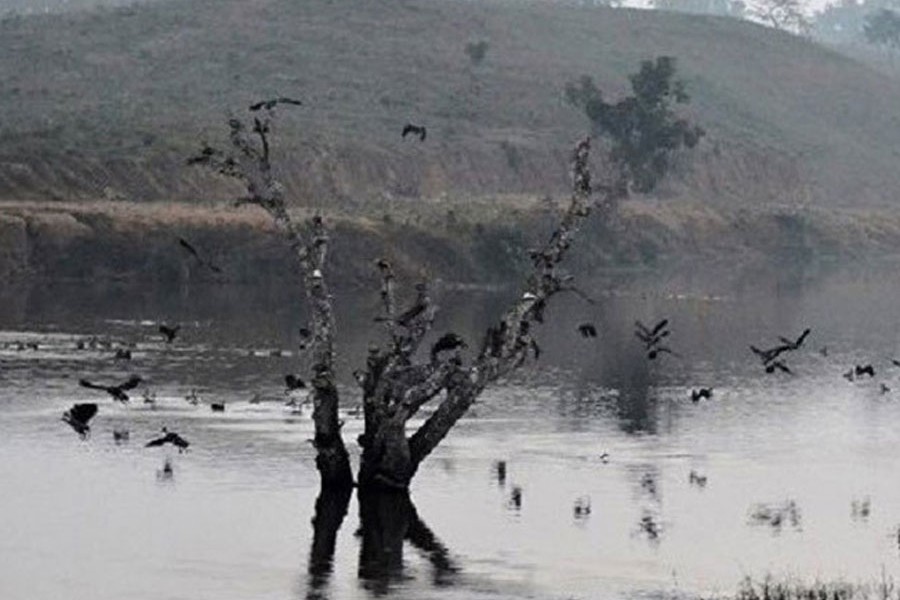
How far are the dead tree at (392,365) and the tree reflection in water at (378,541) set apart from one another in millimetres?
880

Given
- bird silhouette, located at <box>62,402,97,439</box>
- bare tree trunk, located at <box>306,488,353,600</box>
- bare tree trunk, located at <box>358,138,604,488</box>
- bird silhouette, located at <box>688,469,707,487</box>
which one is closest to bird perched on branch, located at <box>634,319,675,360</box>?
bird silhouette, located at <box>688,469,707,487</box>

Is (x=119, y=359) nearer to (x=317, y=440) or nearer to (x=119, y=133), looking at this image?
(x=317, y=440)

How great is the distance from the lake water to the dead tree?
4.41 ft

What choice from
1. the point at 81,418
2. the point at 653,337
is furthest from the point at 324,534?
the point at 653,337

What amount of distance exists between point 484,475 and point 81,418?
11.6 m

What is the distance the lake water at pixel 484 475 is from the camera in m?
51.4

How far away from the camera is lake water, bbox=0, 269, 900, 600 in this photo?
5144 centimetres

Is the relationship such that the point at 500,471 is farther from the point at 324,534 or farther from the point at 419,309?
the point at 324,534

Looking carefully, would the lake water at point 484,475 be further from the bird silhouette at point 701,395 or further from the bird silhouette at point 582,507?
the bird silhouette at point 701,395

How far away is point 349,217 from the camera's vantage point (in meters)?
160

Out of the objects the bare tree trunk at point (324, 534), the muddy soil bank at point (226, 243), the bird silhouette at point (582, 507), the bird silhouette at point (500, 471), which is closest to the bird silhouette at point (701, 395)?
the bird silhouette at point (500, 471)

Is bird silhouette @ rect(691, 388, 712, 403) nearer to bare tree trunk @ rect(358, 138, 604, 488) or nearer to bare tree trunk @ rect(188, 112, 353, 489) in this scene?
bare tree trunk @ rect(358, 138, 604, 488)

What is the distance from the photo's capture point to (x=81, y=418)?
68.6 m

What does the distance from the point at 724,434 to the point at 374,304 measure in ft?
190
